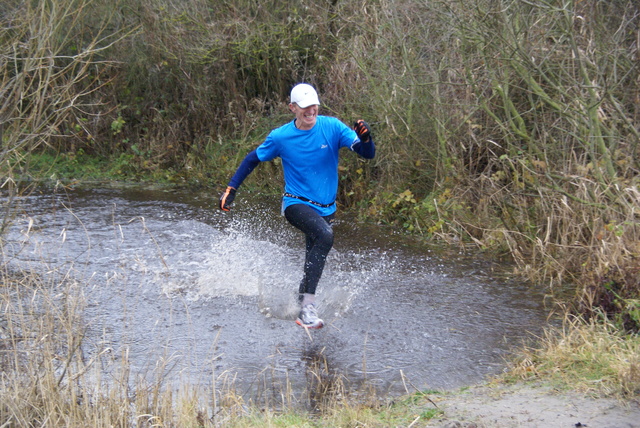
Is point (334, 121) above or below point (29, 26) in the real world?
below

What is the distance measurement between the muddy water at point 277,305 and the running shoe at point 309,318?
78mm

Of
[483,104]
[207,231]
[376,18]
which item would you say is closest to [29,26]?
[207,231]

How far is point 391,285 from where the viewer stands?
7.16 meters

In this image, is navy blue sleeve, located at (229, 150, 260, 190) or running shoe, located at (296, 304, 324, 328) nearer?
running shoe, located at (296, 304, 324, 328)

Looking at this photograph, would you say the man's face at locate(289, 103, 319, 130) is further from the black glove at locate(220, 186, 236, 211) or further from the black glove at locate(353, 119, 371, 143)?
the black glove at locate(220, 186, 236, 211)

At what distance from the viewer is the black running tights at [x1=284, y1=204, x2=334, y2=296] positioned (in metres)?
5.91

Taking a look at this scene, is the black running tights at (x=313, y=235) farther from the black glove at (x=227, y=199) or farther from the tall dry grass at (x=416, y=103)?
the tall dry grass at (x=416, y=103)

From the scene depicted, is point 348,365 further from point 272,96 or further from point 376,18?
point 272,96

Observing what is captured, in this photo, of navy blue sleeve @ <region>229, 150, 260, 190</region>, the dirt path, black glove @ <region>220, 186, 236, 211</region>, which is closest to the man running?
Answer: navy blue sleeve @ <region>229, 150, 260, 190</region>

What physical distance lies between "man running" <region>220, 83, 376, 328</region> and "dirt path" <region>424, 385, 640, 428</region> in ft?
6.32

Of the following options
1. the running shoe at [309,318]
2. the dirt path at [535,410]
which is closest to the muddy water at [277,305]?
the running shoe at [309,318]

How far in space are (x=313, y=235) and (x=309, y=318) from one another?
2.24 ft

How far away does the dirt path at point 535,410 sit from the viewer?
3740mm

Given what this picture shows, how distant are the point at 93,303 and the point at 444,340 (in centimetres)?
311
